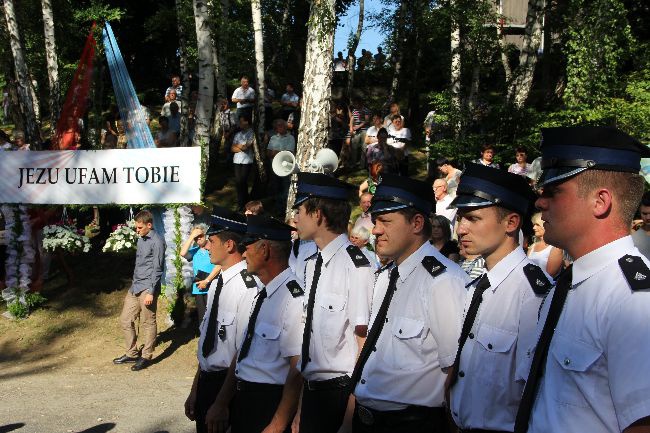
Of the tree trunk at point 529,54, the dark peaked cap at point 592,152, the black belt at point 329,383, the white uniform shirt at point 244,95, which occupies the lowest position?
the black belt at point 329,383

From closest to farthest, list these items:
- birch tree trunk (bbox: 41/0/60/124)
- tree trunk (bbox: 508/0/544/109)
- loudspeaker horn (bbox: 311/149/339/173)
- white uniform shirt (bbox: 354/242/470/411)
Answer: white uniform shirt (bbox: 354/242/470/411), loudspeaker horn (bbox: 311/149/339/173), tree trunk (bbox: 508/0/544/109), birch tree trunk (bbox: 41/0/60/124)

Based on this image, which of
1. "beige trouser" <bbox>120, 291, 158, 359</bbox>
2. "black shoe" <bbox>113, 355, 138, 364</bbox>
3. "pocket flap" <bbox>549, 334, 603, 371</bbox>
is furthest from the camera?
"black shoe" <bbox>113, 355, 138, 364</bbox>

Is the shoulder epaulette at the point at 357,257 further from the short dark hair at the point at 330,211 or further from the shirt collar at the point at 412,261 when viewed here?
the shirt collar at the point at 412,261

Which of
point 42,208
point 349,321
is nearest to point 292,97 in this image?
point 42,208

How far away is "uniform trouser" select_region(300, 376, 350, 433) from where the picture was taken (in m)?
4.77

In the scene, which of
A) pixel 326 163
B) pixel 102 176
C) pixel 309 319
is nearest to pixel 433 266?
pixel 309 319

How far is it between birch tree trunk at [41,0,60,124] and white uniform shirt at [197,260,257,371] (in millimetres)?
16024

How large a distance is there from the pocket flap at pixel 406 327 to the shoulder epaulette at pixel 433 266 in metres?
0.27

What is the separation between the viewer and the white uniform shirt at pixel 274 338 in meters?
4.89

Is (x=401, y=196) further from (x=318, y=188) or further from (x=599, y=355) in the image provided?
(x=599, y=355)

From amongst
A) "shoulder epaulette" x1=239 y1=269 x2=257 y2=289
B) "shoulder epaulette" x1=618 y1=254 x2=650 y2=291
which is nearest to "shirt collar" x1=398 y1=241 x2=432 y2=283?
"shoulder epaulette" x1=239 y1=269 x2=257 y2=289

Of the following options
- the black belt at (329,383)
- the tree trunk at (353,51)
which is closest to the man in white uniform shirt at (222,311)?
the black belt at (329,383)

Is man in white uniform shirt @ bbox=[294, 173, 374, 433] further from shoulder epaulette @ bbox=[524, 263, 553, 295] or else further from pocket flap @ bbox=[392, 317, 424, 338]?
shoulder epaulette @ bbox=[524, 263, 553, 295]

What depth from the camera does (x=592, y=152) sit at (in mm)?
2662
